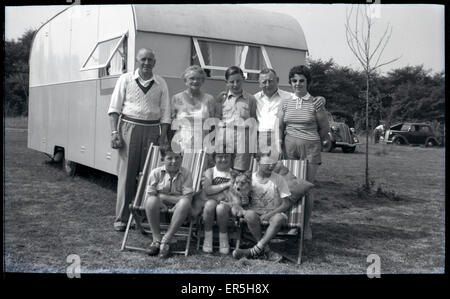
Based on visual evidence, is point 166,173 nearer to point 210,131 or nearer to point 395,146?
point 210,131

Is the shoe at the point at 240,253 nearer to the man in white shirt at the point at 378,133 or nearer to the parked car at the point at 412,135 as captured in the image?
the man in white shirt at the point at 378,133

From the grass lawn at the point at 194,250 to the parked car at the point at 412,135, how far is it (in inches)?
500

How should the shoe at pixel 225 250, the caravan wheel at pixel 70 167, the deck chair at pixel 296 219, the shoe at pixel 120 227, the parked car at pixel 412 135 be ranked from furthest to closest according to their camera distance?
the parked car at pixel 412 135 < the caravan wheel at pixel 70 167 < the shoe at pixel 120 227 < the shoe at pixel 225 250 < the deck chair at pixel 296 219

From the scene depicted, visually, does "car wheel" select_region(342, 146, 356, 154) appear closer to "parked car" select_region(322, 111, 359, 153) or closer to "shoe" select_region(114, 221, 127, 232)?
"parked car" select_region(322, 111, 359, 153)

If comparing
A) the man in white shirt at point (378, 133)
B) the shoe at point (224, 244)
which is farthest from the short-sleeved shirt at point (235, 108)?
the man in white shirt at point (378, 133)

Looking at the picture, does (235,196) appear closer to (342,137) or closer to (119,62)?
(119,62)

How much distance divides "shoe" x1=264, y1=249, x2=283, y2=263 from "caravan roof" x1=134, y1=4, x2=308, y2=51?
2765mm

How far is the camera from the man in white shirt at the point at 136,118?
4562 mm

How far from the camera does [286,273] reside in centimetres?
364

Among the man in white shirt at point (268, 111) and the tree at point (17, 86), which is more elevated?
the tree at point (17, 86)

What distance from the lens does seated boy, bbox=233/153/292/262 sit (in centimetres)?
385

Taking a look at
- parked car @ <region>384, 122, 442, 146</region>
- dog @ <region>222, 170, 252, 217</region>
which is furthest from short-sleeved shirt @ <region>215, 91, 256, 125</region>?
parked car @ <region>384, 122, 442, 146</region>
